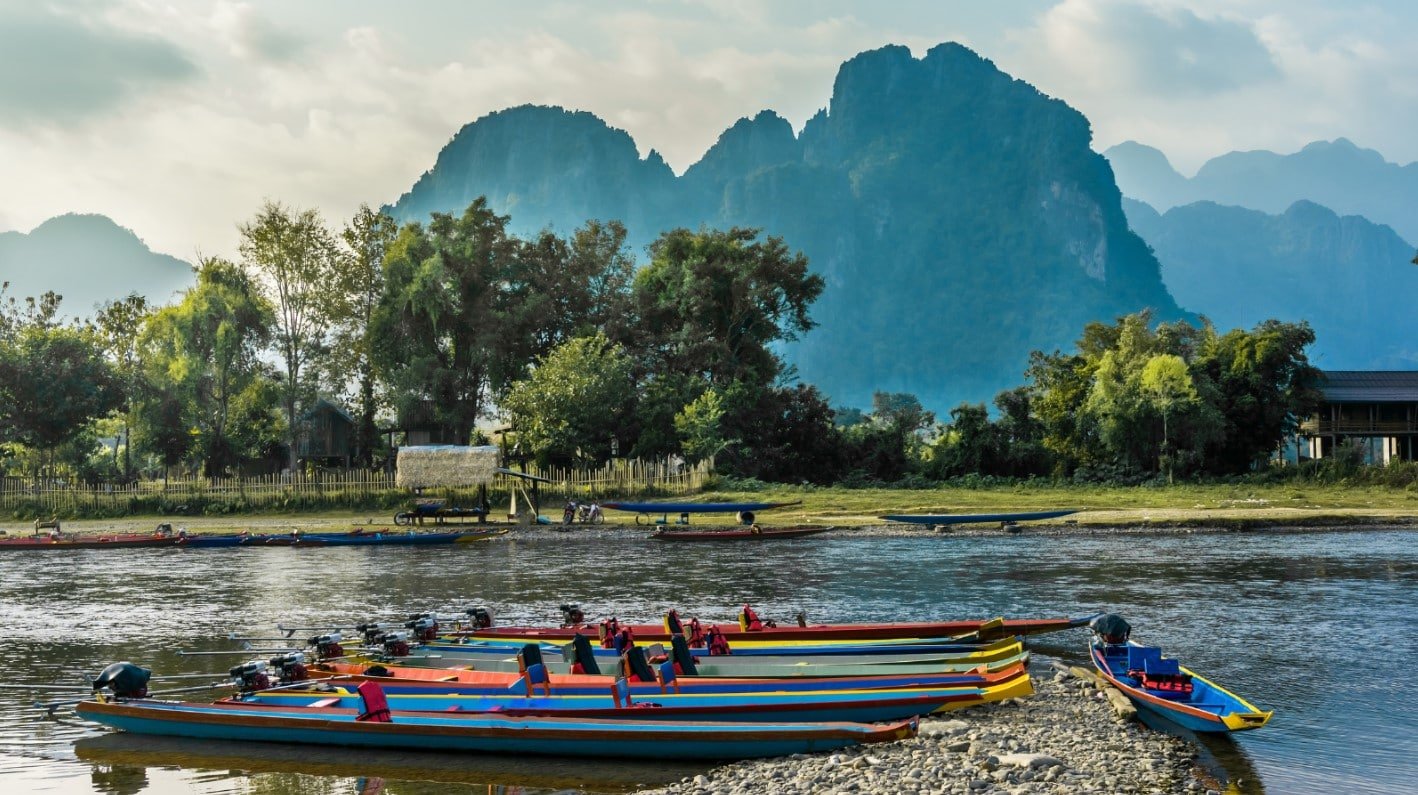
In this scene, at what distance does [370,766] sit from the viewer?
14.3 metres

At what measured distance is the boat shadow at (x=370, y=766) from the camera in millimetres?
13461

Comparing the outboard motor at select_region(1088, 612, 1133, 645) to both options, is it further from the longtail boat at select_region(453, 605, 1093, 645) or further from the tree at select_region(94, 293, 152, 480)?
the tree at select_region(94, 293, 152, 480)

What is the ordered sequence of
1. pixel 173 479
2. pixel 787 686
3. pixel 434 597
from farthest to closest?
1. pixel 173 479
2. pixel 434 597
3. pixel 787 686

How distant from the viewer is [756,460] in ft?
217

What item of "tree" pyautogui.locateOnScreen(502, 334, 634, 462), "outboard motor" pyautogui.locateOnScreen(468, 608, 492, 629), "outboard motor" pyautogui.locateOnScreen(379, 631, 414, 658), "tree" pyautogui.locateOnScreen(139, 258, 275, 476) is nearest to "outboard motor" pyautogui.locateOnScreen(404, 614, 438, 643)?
"outboard motor" pyautogui.locateOnScreen(379, 631, 414, 658)

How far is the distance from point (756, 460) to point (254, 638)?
148ft

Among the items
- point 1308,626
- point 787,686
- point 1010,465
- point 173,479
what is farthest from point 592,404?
point 787,686

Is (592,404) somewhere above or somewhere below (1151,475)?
above

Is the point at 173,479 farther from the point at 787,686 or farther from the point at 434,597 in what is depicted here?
the point at 787,686

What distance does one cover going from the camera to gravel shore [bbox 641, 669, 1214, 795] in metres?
12.1

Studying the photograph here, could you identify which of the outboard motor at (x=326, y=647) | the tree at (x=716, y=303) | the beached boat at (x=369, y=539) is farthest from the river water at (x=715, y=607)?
the tree at (x=716, y=303)

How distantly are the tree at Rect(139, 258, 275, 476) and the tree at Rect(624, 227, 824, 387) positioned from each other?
20.8 metres

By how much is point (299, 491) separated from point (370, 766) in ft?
141

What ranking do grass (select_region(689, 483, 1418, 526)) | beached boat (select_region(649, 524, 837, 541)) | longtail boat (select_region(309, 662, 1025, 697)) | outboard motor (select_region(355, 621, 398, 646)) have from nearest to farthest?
1. longtail boat (select_region(309, 662, 1025, 697))
2. outboard motor (select_region(355, 621, 398, 646))
3. beached boat (select_region(649, 524, 837, 541))
4. grass (select_region(689, 483, 1418, 526))
